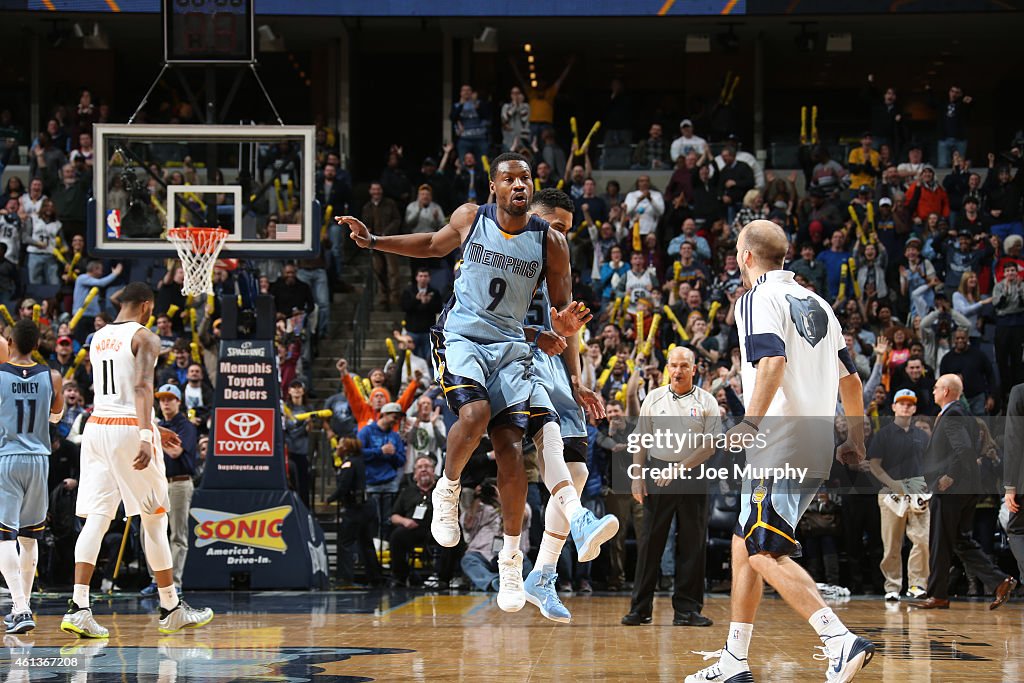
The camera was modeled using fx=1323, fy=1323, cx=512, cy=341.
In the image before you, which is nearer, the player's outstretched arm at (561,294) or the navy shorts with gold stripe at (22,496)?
the player's outstretched arm at (561,294)

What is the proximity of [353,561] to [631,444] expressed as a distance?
3863mm

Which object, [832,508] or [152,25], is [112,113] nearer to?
[152,25]

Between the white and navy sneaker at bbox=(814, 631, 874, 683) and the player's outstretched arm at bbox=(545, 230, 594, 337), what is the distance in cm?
223

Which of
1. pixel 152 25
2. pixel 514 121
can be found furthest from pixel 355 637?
pixel 152 25

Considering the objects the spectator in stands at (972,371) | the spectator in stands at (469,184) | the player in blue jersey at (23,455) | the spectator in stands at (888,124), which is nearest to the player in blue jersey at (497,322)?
the player in blue jersey at (23,455)

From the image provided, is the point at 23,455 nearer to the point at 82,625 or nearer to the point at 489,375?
the point at 82,625

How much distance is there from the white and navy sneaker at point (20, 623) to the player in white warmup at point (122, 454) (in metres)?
0.28

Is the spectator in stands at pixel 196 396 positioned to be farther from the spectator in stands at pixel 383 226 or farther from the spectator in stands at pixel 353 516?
the spectator in stands at pixel 383 226

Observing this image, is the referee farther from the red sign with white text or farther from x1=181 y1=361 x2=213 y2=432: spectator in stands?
x1=181 y1=361 x2=213 y2=432: spectator in stands

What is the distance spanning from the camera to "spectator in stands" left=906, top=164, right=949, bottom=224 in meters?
20.7

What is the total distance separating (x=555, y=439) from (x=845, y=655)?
2.05 m

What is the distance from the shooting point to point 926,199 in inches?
818

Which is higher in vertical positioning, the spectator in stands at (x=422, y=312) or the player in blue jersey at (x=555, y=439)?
the spectator in stands at (x=422, y=312)

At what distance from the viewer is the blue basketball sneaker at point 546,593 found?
7672 mm
